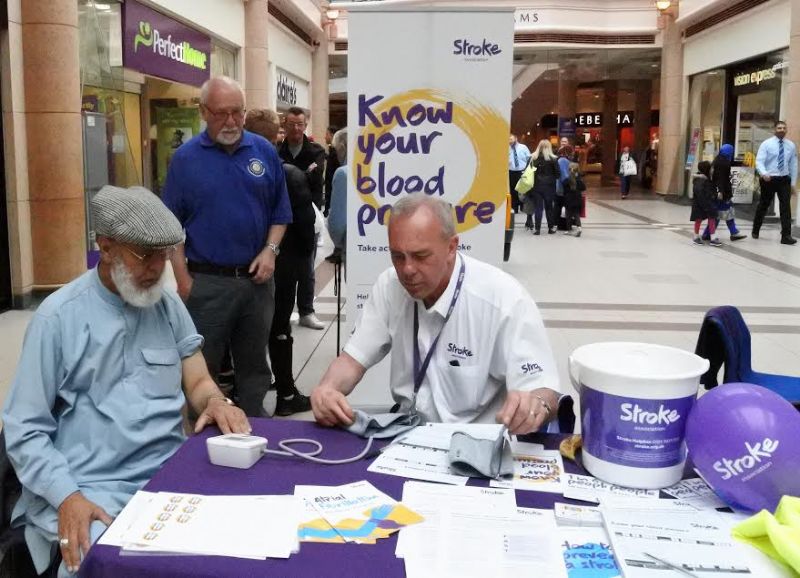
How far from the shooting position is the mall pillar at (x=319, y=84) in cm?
1942

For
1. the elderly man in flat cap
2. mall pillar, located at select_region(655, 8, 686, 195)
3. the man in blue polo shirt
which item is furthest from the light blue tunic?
mall pillar, located at select_region(655, 8, 686, 195)

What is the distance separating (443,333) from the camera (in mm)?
2141

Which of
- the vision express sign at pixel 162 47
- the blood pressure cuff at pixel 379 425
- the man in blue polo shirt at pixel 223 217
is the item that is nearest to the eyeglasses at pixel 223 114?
the man in blue polo shirt at pixel 223 217

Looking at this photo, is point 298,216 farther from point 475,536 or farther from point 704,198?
point 704,198

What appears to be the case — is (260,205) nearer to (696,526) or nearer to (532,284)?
(696,526)

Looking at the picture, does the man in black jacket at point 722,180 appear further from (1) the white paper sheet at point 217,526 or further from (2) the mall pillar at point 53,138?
(1) the white paper sheet at point 217,526

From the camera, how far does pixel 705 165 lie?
11.1m

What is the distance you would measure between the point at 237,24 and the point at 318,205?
27.1ft

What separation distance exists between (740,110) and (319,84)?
378 inches

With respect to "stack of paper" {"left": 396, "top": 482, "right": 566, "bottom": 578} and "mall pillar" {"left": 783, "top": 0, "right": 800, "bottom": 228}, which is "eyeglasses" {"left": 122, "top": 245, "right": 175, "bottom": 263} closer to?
"stack of paper" {"left": 396, "top": 482, "right": 566, "bottom": 578}

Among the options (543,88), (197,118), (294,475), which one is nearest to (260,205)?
(294,475)

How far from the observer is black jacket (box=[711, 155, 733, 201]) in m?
11.1

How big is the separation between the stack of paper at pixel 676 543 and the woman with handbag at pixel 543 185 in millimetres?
10933

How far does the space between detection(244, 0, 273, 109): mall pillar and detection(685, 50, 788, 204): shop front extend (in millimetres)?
8820
